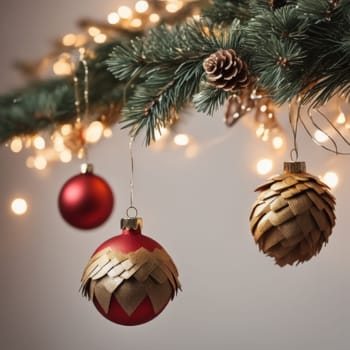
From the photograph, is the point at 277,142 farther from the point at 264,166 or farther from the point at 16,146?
the point at 16,146

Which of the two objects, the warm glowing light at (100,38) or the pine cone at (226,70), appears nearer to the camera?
the pine cone at (226,70)

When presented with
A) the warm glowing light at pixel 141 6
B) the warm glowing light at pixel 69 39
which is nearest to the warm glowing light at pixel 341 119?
the warm glowing light at pixel 141 6

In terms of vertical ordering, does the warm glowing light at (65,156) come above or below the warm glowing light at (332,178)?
above

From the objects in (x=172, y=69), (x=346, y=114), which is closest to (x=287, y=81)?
(x=172, y=69)

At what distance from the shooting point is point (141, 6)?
1.12 meters

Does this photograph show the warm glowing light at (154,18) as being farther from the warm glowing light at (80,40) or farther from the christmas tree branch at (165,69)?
the christmas tree branch at (165,69)

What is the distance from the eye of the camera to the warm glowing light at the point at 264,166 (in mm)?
1142

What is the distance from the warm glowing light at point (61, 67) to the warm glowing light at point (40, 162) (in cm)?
16

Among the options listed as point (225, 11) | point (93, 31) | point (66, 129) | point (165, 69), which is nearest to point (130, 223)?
point (165, 69)

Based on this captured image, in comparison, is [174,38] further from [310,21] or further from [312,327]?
[312,327]

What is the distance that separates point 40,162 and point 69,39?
224 mm

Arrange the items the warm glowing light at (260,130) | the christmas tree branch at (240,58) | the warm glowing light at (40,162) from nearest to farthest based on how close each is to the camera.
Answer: the christmas tree branch at (240,58) < the warm glowing light at (260,130) < the warm glowing light at (40,162)

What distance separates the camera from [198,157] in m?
1.18

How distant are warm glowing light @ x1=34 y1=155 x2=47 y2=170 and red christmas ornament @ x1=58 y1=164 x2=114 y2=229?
11.8 inches
